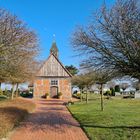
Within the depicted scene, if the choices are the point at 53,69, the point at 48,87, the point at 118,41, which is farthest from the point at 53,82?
the point at 118,41

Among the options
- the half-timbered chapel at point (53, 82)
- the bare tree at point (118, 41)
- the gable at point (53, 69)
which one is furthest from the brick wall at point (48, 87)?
the bare tree at point (118, 41)

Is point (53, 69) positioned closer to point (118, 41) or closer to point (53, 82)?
point (53, 82)

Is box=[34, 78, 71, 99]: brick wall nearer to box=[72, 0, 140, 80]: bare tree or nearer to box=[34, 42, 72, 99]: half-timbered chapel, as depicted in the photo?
box=[34, 42, 72, 99]: half-timbered chapel

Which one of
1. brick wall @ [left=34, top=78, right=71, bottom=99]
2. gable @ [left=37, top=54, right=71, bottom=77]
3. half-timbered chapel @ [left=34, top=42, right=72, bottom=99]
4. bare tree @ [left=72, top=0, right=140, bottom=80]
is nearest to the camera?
bare tree @ [left=72, top=0, right=140, bottom=80]

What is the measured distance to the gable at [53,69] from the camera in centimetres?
5472

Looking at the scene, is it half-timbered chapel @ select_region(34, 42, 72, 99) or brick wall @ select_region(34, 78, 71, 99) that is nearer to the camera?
brick wall @ select_region(34, 78, 71, 99)

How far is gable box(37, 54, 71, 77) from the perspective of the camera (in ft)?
180

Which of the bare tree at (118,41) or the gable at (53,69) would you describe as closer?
the bare tree at (118,41)

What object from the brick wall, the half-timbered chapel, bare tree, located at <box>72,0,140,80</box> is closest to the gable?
the half-timbered chapel

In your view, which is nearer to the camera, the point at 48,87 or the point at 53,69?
the point at 48,87

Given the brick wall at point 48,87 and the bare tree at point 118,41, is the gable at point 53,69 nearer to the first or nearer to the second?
the brick wall at point 48,87

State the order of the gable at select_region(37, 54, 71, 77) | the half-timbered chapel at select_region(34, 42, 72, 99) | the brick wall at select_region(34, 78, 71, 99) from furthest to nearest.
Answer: the gable at select_region(37, 54, 71, 77)
the half-timbered chapel at select_region(34, 42, 72, 99)
the brick wall at select_region(34, 78, 71, 99)

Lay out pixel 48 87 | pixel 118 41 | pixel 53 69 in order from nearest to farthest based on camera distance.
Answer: pixel 118 41, pixel 48 87, pixel 53 69

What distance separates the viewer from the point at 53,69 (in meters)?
55.0
